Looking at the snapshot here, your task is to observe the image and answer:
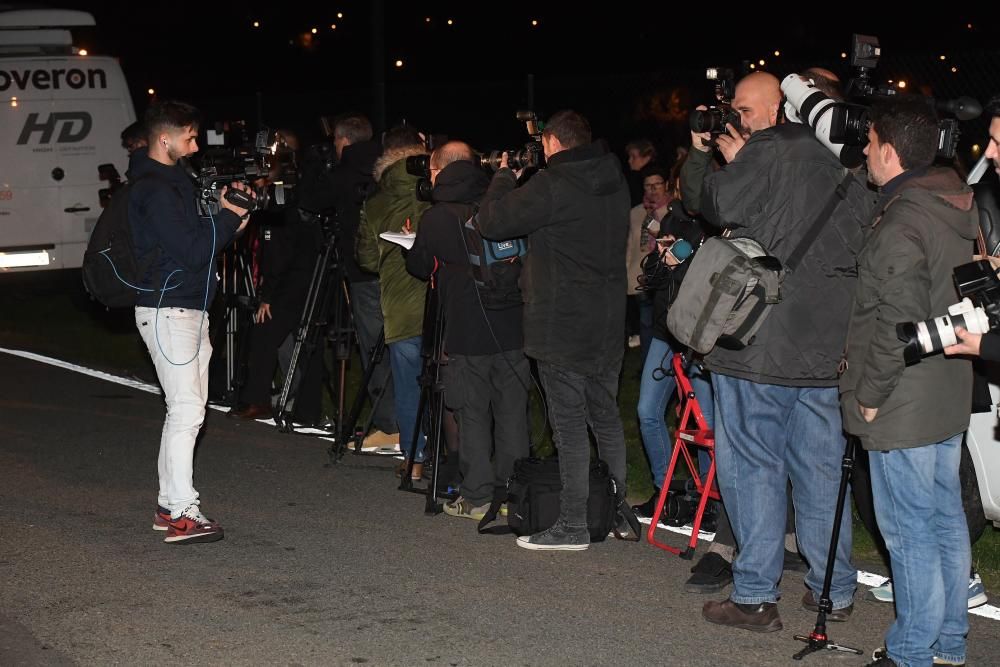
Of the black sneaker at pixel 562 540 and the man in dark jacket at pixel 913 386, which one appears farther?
the black sneaker at pixel 562 540

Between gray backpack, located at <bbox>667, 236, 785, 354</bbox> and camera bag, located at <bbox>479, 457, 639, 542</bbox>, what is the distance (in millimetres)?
1594

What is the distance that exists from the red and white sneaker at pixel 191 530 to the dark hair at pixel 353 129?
3.56 metres

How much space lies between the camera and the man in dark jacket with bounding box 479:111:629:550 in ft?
21.5

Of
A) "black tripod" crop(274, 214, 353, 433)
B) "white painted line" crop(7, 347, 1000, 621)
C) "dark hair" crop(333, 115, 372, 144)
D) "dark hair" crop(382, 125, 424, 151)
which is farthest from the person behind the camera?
"dark hair" crop(333, 115, 372, 144)

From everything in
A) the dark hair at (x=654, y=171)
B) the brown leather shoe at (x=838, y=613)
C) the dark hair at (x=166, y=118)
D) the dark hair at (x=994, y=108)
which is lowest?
the brown leather shoe at (x=838, y=613)

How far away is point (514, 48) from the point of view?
29.2 meters

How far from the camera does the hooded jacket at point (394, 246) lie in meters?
8.27

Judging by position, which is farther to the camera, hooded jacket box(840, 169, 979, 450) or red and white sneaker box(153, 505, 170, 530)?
red and white sneaker box(153, 505, 170, 530)

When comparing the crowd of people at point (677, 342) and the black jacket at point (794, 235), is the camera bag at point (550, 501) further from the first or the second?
the black jacket at point (794, 235)

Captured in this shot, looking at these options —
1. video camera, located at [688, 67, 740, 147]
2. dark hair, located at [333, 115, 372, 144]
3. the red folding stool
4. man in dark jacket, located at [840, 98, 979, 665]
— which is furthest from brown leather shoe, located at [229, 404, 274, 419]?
man in dark jacket, located at [840, 98, 979, 665]

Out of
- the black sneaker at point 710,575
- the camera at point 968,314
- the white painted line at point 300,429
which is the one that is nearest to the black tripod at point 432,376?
the white painted line at point 300,429

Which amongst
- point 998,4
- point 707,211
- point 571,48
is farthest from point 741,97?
point 571,48

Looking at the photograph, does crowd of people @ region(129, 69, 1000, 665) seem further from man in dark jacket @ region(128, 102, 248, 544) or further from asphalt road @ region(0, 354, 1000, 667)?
asphalt road @ region(0, 354, 1000, 667)

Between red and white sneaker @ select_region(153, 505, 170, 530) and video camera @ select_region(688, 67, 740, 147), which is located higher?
video camera @ select_region(688, 67, 740, 147)
